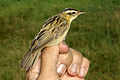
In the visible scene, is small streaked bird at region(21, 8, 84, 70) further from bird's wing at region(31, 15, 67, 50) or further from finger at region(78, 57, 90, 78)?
finger at region(78, 57, 90, 78)

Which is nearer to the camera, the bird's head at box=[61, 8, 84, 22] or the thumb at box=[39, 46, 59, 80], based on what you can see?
the thumb at box=[39, 46, 59, 80]

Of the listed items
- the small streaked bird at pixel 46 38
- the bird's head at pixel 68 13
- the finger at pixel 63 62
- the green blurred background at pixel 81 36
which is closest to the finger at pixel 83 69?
the finger at pixel 63 62

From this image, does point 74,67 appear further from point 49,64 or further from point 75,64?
point 49,64

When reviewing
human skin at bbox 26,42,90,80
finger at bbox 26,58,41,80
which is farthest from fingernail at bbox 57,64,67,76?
finger at bbox 26,58,41,80

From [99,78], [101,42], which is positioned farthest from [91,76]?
[101,42]

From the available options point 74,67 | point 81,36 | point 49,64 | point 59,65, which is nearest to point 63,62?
point 59,65

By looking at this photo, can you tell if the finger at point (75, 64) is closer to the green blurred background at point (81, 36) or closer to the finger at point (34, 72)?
the finger at point (34, 72)
